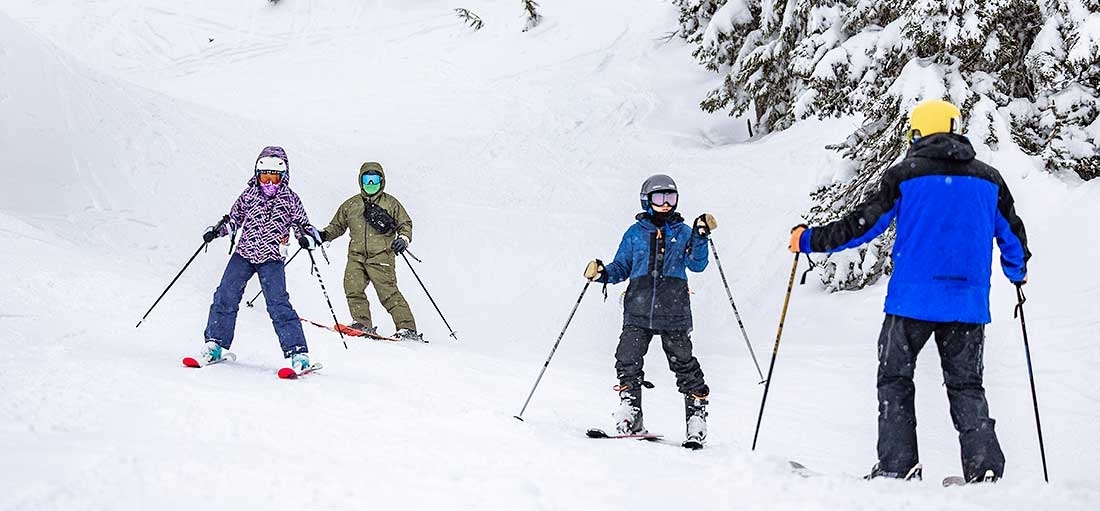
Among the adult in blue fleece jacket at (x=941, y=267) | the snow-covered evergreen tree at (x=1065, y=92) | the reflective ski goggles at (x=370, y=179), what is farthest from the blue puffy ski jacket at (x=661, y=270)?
the snow-covered evergreen tree at (x=1065, y=92)

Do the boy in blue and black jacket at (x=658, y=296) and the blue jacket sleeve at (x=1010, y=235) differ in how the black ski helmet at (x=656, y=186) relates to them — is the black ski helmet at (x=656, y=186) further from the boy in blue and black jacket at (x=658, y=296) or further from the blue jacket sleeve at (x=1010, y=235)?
the blue jacket sleeve at (x=1010, y=235)

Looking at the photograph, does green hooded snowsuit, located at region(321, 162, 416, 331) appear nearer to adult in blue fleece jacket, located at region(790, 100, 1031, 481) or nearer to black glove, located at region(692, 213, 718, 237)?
black glove, located at region(692, 213, 718, 237)

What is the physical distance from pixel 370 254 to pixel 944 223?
698 cm

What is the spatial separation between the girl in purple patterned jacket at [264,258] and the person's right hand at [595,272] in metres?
2.29

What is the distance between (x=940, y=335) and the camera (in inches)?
178

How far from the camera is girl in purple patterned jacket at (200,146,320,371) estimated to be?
6789 millimetres

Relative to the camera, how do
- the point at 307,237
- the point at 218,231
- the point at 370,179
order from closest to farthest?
the point at 218,231
the point at 307,237
the point at 370,179

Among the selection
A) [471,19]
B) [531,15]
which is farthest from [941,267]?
[471,19]

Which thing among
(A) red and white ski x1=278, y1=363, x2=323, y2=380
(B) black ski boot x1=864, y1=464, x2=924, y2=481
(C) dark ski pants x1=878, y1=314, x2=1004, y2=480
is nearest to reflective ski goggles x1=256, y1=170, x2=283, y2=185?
(A) red and white ski x1=278, y1=363, x2=323, y2=380

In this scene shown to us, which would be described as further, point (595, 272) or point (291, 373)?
point (291, 373)

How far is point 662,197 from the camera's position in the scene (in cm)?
587

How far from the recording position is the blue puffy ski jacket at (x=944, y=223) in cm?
432

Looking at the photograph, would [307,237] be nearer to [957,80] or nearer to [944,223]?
[944,223]

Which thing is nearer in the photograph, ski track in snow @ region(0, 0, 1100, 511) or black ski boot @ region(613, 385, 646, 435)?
ski track in snow @ region(0, 0, 1100, 511)
